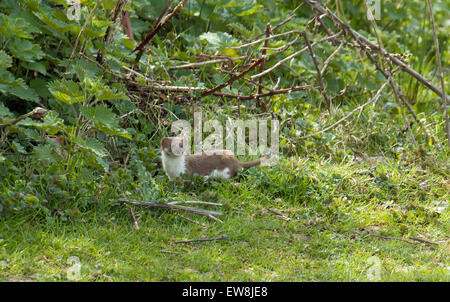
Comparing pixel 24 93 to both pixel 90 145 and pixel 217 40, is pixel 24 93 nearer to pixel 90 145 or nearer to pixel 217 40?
pixel 90 145

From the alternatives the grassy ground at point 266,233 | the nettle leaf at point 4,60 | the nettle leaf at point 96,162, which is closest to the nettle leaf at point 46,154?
the nettle leaf at point 96,162

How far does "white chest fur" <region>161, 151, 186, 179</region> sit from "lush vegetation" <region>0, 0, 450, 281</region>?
0.09 metres

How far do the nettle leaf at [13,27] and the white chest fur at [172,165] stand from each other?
1.35m

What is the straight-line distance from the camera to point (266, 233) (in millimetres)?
4020

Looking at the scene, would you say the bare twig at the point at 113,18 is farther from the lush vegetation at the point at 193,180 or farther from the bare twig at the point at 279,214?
the bare twig at the point at 279,214

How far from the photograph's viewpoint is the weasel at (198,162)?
15.2ft

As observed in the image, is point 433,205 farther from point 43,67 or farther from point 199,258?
point 43,67

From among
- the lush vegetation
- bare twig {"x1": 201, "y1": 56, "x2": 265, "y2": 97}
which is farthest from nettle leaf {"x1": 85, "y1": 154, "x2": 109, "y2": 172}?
bare twig {"x1": 201, "y1": 56, "x2": 265, "y2": 97}

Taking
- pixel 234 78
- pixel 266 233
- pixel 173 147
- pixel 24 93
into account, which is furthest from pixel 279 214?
pixel 24 93

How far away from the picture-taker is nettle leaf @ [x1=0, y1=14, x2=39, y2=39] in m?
4.05

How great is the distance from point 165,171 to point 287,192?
38.2 inches

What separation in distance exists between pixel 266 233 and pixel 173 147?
3.48 feet

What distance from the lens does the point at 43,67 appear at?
4.47 meters

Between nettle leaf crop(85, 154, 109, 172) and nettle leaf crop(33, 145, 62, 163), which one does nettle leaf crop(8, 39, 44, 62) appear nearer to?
nettle leaf crop(33, 145, 62, 163)
